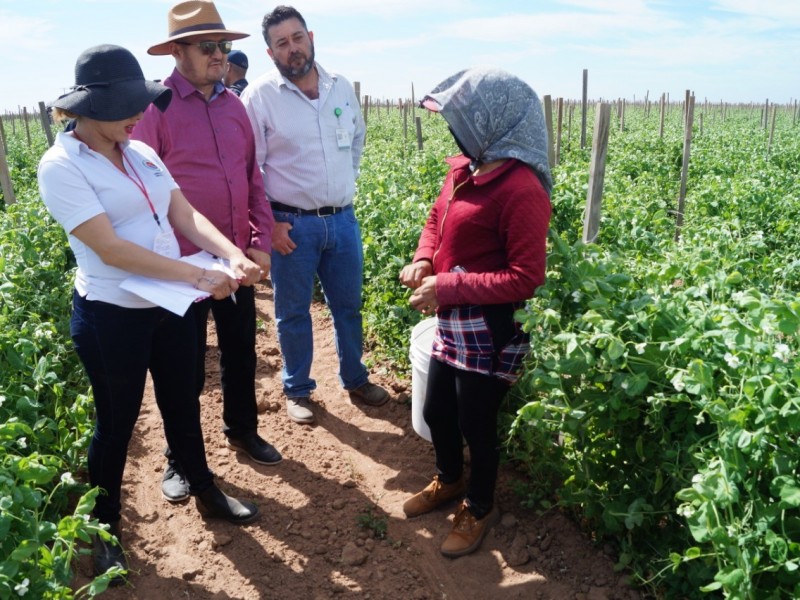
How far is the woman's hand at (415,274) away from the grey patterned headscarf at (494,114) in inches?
23.0

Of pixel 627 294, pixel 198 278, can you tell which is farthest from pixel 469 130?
pixel 198 278

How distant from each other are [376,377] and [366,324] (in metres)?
0.66

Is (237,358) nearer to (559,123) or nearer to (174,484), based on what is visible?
(174,484)

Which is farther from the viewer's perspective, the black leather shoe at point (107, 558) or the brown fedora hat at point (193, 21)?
the brown fedora hat at point (193, 21)

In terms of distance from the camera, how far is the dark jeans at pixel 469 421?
2746 mm

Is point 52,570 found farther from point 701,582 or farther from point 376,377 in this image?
point 376,377

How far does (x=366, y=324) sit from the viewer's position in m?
5.21

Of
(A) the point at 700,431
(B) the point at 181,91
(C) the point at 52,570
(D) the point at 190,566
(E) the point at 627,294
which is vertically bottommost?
(D) the point at 190,566

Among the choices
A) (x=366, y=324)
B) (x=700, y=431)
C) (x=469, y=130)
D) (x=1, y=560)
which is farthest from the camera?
(x=366, y=324)

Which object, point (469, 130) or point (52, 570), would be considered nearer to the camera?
point (52, 570)

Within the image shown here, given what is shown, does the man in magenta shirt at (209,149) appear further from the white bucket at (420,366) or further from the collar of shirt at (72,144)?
the white bucket at (420,366)

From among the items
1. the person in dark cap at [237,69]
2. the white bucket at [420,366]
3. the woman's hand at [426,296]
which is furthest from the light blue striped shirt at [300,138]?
the person in dark cap at [237,69]

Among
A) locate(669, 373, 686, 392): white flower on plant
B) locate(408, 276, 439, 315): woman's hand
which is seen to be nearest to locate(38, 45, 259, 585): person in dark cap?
locate(408, 276, 439, 315): woman's hand

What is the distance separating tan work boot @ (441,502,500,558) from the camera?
2930 millimetres
